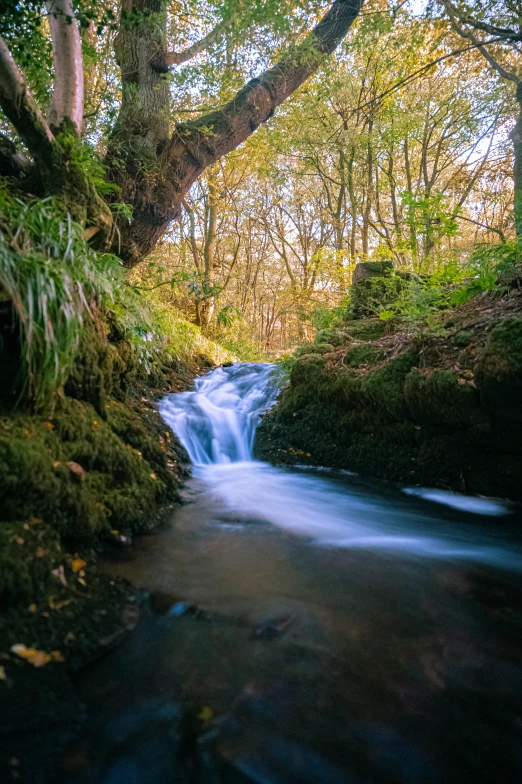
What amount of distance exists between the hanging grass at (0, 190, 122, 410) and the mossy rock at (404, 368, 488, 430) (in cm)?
307

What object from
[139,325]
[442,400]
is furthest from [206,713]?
[139,325]

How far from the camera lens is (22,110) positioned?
350cm

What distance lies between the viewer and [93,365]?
2900mm

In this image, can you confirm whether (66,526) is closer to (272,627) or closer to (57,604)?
(57,604)

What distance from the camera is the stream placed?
126 centimetres

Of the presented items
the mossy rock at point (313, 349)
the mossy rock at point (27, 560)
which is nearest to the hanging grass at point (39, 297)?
the mossy rock at point (27, 560)

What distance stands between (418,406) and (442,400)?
0.25 meters

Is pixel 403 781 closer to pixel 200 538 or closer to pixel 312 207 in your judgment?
pixel 200 538

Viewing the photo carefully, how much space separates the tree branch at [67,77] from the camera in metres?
3.93

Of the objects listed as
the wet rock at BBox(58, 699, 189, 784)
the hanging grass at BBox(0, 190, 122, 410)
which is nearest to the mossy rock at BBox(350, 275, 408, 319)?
the hanging grass at BBox(0, 190, 122, 410)

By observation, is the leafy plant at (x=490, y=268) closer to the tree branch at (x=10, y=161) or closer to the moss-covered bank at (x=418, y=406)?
the moss-covered bank at (x=418, y=406)

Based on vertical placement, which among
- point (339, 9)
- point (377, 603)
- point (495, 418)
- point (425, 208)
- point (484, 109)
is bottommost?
point (377, 603)

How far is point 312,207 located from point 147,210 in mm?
17992

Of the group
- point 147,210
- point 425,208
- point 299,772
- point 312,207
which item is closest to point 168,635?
point 299,772
